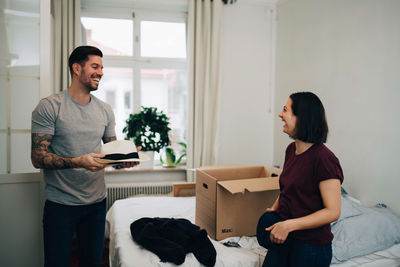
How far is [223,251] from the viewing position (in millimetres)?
1603

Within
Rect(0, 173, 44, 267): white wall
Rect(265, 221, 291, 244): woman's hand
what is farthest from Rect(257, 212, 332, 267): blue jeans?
Rect(0, 173, 44, 267): white wall

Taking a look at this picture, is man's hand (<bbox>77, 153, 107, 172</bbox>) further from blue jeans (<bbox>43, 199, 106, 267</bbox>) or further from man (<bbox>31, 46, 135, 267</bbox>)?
blue jeans (<bbox>43, 199, 106, 267</bbox>)

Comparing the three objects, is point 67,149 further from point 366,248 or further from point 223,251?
point 366,248

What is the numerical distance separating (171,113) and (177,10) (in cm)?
122

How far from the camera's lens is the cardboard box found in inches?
68.4

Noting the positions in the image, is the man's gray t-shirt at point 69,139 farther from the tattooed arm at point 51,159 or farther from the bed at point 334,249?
the bed at point 334,249

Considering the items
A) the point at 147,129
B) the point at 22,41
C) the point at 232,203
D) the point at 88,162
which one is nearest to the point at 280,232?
the point at 232,203

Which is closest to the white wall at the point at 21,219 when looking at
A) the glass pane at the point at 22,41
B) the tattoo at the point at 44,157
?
the tattoo at the point at 44,157

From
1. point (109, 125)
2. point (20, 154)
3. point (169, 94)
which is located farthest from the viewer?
point (169, 94)

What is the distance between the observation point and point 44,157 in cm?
141

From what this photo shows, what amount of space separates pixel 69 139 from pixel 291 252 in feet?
3.96

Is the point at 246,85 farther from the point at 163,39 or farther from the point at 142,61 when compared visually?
the point at 142,61

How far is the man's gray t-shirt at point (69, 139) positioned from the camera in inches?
57.4

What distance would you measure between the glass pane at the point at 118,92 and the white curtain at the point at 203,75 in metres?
0.80
